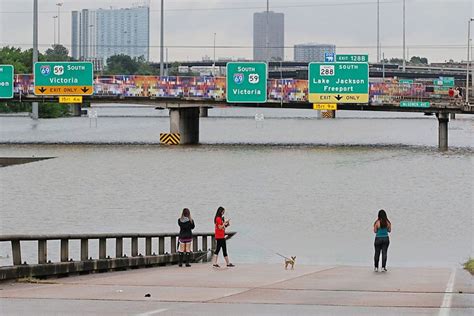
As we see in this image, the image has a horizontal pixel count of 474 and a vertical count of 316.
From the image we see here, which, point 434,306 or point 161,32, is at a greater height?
point 161,32

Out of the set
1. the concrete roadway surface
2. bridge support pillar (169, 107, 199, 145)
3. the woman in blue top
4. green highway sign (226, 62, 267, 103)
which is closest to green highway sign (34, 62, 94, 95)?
bridge support pillar (169, 107, 199, 145)

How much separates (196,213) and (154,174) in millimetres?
18227

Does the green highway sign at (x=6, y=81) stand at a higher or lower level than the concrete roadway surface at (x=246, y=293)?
higher

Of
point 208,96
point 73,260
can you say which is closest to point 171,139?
point 208,96

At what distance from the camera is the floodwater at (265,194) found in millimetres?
36906

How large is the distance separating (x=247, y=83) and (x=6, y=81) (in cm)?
1809

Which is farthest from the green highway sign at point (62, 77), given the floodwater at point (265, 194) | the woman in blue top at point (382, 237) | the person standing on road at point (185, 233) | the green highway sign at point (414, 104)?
the woman in blue top at point (382, 237)

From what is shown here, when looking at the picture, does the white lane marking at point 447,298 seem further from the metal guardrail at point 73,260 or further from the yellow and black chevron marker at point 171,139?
the yellow and black chevron marker at point 171,139

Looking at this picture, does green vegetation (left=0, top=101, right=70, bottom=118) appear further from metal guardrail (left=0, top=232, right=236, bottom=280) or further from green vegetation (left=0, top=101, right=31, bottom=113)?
metal guardrail (left=0, top=232, right=236, bottom=280)

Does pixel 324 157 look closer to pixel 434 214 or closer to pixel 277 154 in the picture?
pixel 277 154

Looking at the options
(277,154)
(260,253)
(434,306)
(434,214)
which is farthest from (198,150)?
(434,306)

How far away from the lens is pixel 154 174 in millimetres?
64500

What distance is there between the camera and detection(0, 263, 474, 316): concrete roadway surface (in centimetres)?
1692

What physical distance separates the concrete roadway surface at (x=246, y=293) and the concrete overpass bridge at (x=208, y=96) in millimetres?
61383
